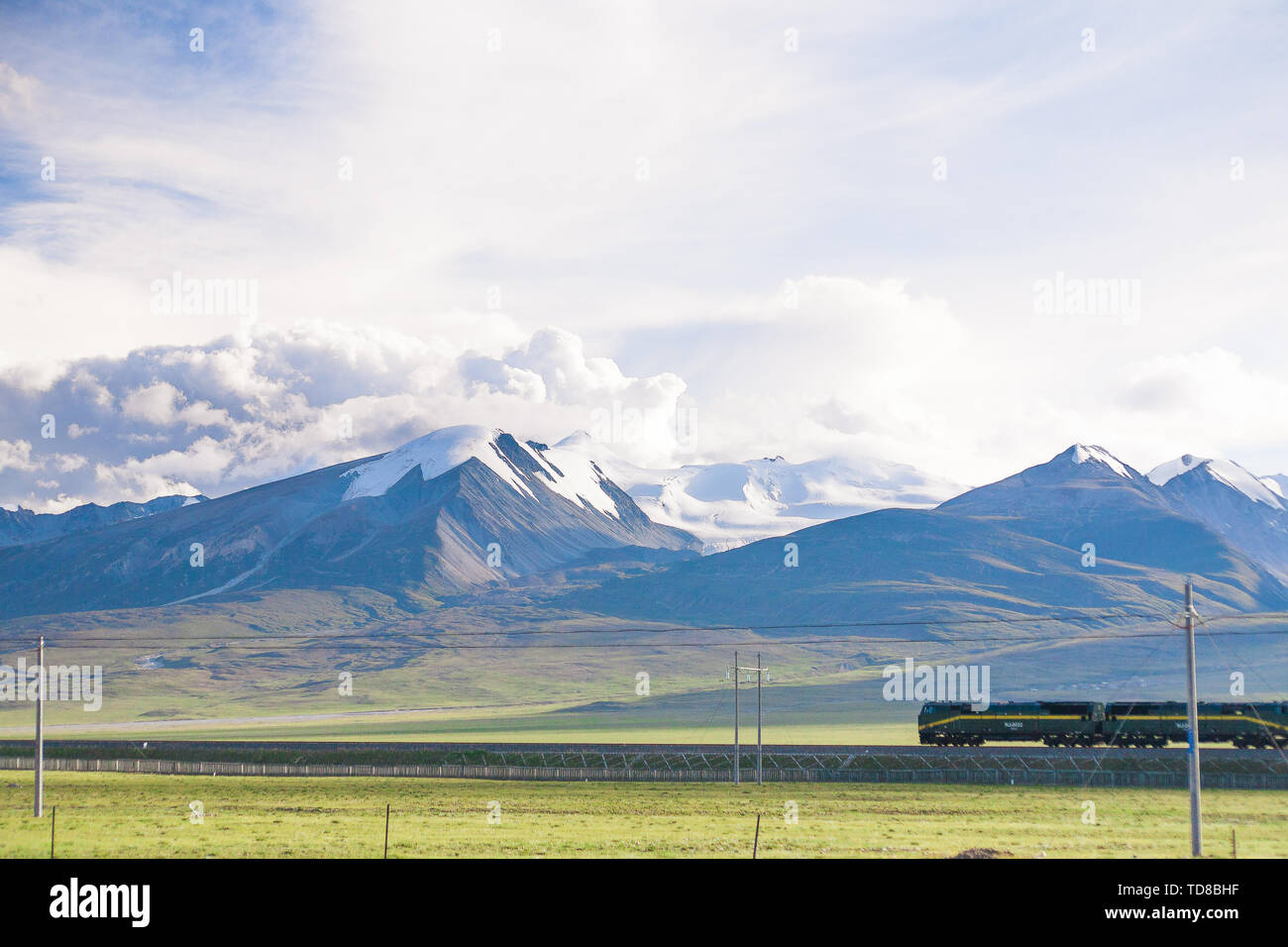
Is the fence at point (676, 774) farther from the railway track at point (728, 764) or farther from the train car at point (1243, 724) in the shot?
the train car at point (1243, 724)

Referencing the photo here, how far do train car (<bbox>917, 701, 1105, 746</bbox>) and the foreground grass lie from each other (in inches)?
693

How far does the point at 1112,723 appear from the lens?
312 feet

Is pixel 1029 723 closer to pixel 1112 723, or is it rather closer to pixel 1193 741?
pixel 1112 723

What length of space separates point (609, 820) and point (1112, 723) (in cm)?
5143

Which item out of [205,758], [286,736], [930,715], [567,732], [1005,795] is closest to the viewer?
[1005,795]

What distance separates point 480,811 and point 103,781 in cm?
4271

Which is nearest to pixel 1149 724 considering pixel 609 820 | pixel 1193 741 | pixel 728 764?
pixel 728 764

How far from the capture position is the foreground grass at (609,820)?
49.9m

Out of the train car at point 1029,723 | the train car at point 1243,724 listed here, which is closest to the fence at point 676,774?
the train car at point 1243,724

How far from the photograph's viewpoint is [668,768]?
316 feet

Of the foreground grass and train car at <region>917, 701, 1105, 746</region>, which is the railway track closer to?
train car at <region>917, 701, 1105, 746</region>
